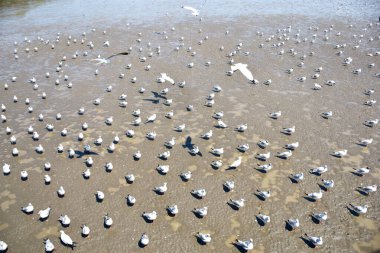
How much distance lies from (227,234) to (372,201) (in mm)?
9639

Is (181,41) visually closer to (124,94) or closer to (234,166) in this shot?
(124,94)

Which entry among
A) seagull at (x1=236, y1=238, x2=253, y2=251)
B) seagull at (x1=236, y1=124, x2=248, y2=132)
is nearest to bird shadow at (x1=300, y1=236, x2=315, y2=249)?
seagull at (x1=236, y1=238, x2=253, y2=251)

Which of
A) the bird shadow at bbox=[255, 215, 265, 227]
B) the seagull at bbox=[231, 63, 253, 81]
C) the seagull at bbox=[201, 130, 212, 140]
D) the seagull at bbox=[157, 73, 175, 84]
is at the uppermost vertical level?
the seagull at bbox=[231, 63, 253, 81]

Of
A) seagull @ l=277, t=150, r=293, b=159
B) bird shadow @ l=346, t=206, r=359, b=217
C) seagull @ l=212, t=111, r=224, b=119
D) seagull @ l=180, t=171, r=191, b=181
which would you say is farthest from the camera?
seagull @ l=212, t=111, r=224, b=119

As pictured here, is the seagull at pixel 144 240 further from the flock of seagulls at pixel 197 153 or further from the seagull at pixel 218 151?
the seagull at pixel 218 151

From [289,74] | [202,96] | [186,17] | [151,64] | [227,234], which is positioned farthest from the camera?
[186,17]

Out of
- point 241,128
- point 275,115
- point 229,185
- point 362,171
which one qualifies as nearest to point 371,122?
point 362,171

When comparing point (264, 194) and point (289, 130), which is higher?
point (289, 130)

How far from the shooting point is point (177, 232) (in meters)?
19.3

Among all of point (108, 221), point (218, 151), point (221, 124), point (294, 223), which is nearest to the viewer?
point (294, 223)

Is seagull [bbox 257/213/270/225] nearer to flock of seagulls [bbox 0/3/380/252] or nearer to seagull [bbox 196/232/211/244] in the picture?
flock of seagulls [bbox 0/3/380/252]

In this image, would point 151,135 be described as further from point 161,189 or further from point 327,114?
point 327,114

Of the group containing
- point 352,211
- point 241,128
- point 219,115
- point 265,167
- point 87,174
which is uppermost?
point 219,115

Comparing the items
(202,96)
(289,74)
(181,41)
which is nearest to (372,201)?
(202,96)
